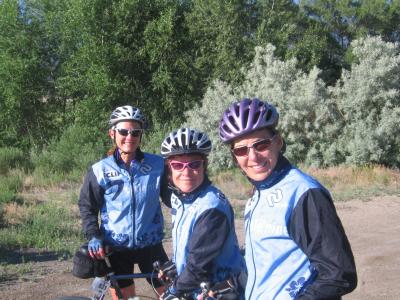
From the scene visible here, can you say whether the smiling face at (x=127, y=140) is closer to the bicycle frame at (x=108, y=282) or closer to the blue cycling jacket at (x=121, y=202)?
the blue cycling jacket at (x=121, y=202)

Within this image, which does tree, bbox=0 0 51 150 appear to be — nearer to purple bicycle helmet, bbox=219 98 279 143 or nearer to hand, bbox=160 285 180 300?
hand, bbox=160 285 180 300

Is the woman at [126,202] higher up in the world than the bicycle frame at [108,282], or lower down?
higher up

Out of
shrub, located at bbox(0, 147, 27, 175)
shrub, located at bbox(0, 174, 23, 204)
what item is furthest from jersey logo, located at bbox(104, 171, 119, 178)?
shrub, located at bbox(0, 147, 27, 175)

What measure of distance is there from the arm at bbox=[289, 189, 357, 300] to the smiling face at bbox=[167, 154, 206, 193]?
43.0 inches

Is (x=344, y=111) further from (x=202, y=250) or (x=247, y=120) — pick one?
(x=247, y=120)

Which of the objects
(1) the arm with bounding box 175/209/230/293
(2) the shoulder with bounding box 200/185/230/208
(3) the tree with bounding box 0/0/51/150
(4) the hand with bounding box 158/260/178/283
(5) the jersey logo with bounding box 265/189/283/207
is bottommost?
(4) the hand with bounding box 158/260/178/283

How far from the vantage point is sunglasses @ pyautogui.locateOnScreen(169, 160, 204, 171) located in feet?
9.77

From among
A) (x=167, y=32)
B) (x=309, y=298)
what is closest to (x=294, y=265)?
(x=309, y=298)

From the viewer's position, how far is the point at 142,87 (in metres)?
21.7

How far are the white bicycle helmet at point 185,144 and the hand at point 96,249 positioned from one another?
2.94ft

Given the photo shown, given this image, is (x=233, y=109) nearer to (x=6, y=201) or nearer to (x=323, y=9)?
(x=6, y=201)

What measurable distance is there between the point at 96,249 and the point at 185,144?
3.46ft

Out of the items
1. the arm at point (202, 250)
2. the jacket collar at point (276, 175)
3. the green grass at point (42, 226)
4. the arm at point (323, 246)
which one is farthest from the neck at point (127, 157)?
the green grass at point (42, 226)

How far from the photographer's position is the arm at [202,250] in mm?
2633
